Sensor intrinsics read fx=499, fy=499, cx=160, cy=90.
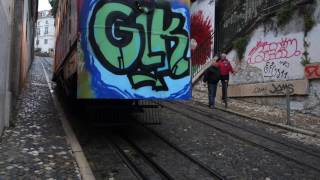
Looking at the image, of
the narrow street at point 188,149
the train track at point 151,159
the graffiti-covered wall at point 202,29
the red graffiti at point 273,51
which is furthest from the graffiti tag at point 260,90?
the train track at point 151,159

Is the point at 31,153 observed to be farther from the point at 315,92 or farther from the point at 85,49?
the point at 315,92

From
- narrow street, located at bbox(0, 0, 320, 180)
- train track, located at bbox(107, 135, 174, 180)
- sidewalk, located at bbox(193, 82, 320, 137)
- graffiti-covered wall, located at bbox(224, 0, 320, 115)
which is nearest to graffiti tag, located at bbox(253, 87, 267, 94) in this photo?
graffiti-covered wall, located at bbox(224, 0, 320, 115)

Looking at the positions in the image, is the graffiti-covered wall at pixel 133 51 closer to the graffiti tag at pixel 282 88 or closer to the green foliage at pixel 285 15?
the graffiti tag at pixel 282 88

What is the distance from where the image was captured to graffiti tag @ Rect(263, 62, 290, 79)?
15.3m

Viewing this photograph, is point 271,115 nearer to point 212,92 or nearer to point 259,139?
point 212,92

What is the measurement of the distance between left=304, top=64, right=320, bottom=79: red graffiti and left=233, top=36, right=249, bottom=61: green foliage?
368 cm

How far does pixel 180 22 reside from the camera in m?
9.78

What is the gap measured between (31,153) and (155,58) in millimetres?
2872

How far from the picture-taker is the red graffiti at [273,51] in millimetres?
15016

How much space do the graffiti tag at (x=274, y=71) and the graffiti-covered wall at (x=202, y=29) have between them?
5.33m

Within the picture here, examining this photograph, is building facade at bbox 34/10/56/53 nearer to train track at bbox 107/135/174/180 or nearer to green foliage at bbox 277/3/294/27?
green foliage at bbox 277/3/294/27

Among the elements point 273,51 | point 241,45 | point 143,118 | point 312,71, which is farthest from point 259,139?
point 241,45

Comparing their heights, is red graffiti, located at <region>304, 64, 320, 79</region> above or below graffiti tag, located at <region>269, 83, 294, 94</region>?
above

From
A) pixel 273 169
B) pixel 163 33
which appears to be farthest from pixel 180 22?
pixel 273 169
